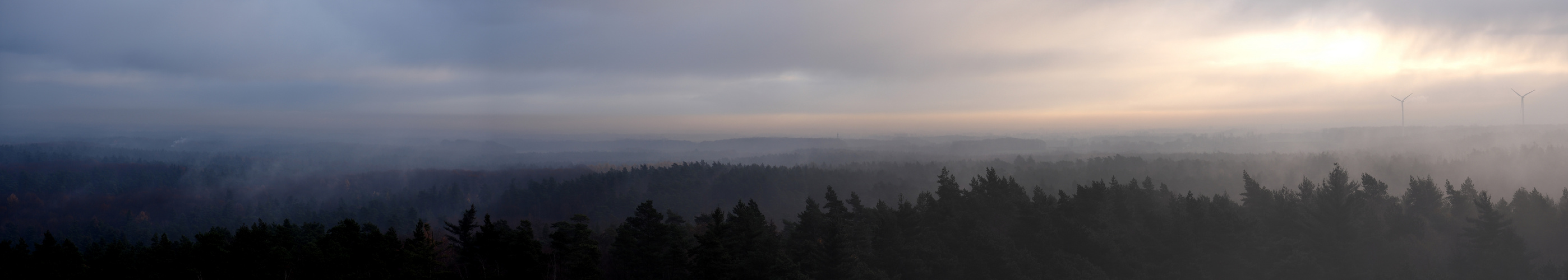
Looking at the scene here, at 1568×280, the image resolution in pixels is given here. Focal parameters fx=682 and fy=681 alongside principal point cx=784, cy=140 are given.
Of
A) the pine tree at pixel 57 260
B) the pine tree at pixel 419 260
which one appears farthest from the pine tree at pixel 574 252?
the pine tree at pixel 57 260

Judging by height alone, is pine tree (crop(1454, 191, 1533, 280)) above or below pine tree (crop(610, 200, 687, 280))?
below

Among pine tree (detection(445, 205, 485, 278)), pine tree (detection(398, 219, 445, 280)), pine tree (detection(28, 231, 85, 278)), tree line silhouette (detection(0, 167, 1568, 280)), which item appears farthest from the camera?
pine tree (detection(445, 205, 485, 278))

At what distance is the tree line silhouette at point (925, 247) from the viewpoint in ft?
112

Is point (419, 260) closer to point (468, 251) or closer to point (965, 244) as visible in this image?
point (468, 251)

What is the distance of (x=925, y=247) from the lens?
39.2m

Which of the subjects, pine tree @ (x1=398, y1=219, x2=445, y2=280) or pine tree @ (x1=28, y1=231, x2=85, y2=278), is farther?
pine tree @ (x1=28, y1=231, x2=85, y2=278)

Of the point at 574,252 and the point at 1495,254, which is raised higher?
the point at 574,252

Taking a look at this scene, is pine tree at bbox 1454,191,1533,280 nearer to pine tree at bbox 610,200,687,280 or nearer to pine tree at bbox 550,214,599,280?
pine tree at bbox 610,200,687,280

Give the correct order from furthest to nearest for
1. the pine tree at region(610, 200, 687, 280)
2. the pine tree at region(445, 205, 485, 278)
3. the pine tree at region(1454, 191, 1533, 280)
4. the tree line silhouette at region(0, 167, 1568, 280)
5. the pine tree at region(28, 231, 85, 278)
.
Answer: the pine tree at region(1454, 191, 1533, 280), the pine tree at region(445, 205, 485, 278), the pine tree at region(610, 200, 687, 280), the pine tree at region(28, 231, 85, 278), the tree line silhouette at region(0, 167, 1568, 280)

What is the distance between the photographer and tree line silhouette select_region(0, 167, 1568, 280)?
34219 mm

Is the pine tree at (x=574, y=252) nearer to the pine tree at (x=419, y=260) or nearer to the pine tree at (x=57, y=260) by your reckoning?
the pine tree at (x=419, y=260)

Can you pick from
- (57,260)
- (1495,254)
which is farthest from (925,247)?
(57,260)

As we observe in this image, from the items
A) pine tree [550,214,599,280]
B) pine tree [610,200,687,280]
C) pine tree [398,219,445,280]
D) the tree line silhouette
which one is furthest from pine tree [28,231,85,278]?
pine tree [610,200,687,280]

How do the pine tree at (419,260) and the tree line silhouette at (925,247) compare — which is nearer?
the pine tree at (419,260)
